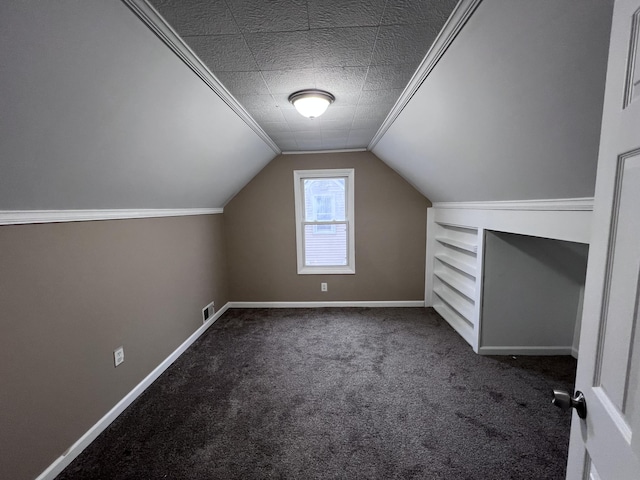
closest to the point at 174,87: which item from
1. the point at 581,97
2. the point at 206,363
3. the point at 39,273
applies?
the point at 39,273

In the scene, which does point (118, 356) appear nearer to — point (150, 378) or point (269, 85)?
point (150, 378)

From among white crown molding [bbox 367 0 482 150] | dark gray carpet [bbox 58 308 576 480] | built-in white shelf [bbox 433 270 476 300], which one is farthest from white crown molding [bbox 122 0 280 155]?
built-in white shelf [bbox 433 270 476 300]

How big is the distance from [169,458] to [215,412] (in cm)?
38

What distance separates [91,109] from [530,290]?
3354 mm

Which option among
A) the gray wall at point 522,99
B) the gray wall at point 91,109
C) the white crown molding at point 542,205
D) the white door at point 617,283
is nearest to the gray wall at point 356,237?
the white crown molding at point 542,205

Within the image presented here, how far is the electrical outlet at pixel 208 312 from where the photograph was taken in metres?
3.22

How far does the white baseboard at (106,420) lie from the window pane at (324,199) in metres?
2.12

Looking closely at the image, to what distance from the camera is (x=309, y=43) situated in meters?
1.35

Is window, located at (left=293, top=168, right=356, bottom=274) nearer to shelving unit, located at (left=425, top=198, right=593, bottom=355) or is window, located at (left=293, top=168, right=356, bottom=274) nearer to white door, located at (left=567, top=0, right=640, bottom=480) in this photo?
shelving unit, located at (left=425, top=198, right=593, bottom=355)

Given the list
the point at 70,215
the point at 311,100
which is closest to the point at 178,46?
the point at 311,100

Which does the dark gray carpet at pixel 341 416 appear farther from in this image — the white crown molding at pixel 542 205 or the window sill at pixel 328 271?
the white crown molding at pixel 542 205

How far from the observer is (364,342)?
2906 mm

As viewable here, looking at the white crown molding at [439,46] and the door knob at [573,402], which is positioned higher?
the white crown molding at [439,46]

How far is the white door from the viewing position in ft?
1.74
